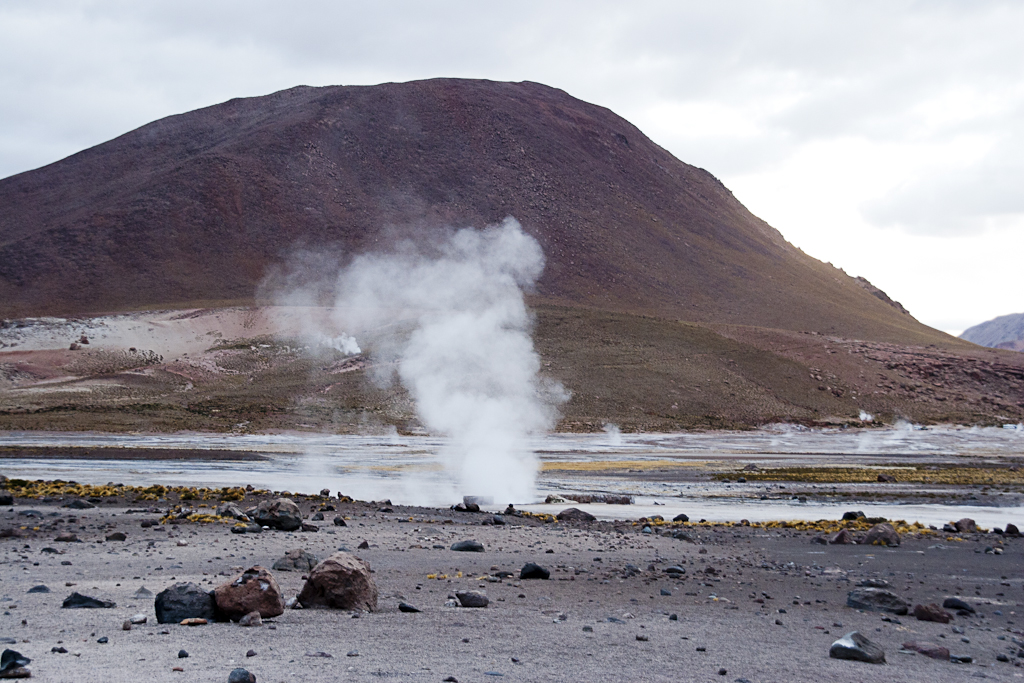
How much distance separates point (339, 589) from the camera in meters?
11.4

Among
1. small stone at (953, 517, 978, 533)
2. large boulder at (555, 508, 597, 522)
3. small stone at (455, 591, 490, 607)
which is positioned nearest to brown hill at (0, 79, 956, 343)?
large boulder at (555, 508, 597, 522)

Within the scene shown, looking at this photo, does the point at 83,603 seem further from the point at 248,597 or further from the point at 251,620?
the point at 251,620

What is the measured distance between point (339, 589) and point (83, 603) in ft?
9.91

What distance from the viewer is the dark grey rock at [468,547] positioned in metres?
16.9

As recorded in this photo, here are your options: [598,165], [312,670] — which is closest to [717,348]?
[598,165]

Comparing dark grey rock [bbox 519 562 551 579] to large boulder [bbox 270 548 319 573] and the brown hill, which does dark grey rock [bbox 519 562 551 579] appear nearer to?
large boulder [bbox 270 548 319 573]

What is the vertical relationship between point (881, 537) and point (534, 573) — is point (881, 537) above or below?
below

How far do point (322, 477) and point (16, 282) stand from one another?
110015mm

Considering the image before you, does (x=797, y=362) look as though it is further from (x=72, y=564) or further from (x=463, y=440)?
(x=72, y=564)

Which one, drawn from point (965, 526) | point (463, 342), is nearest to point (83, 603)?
point (965, 526)

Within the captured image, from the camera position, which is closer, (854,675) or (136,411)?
(854,675)

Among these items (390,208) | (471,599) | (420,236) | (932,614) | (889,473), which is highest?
(390,208)

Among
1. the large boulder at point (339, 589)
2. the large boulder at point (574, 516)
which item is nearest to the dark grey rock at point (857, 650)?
the large boulder at point (339, 589)

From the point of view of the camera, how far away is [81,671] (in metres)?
8.34
